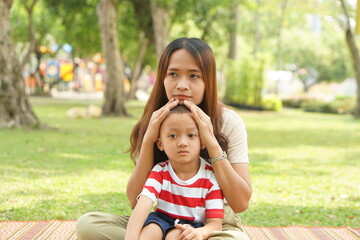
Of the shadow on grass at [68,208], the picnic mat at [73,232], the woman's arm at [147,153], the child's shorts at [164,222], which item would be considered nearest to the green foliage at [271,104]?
the shadow on grass at [68,208]

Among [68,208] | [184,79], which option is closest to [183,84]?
[184,79]

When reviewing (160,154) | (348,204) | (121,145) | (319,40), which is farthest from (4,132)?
(319,40)

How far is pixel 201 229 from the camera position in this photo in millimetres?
2768

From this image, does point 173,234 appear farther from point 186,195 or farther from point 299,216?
point 299,216

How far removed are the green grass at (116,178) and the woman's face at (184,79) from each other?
6.59 ft

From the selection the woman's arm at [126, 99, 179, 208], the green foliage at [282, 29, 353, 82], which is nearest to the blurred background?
the woman's arm at [126, 99, 179, 208]

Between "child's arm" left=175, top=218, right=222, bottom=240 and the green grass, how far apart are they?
1.88 metres

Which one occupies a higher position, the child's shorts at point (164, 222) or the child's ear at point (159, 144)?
the child's ear at point (159, 144)

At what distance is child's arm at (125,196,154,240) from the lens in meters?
2.77

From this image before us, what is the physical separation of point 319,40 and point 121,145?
4372 centimetres

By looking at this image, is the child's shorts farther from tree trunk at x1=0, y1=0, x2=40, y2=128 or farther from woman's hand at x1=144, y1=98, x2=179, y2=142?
tree trunk at x1=0, y1=0, x2=40, y2=128

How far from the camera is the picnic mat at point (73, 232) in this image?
3967 millimetres

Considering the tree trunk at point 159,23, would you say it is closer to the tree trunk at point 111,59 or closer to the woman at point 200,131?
the tree trunk at point 111,59

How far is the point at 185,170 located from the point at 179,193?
13cm
